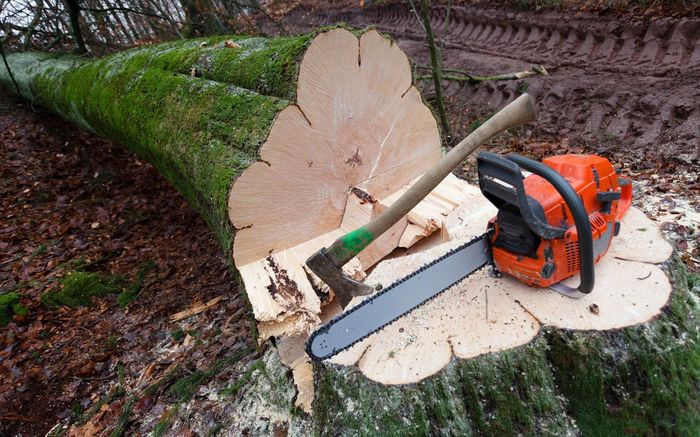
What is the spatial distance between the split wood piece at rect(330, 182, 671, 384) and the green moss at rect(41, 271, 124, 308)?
2825 mm

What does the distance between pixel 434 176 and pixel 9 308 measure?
11.9ft

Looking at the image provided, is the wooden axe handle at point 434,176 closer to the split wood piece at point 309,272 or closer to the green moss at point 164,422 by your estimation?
the split wood piece at point 309,272

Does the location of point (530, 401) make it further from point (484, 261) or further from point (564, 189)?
point (564, 189)

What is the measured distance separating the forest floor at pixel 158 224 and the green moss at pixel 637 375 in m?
1.27

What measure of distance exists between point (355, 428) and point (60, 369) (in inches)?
97.0

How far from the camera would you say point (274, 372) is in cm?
215

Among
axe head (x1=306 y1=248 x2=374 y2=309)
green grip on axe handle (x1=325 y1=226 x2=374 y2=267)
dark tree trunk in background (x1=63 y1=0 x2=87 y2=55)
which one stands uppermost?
dark tree trunk in background (x1=63 y1=0 x2=87 y2=55)

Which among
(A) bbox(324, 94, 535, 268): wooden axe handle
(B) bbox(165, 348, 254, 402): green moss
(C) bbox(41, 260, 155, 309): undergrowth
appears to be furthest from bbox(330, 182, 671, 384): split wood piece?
(C) bbox(41, 260, 155, 309): undergrowth

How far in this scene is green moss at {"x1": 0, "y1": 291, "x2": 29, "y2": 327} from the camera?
3.18 meters

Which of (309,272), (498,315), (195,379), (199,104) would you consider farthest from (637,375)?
(199,104)

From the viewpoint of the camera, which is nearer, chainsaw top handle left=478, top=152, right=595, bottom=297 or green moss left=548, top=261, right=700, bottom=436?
chainsaw top handle left=478, top=152, right=595, bottom=297

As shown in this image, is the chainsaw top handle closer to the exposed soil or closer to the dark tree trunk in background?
the exposed soil

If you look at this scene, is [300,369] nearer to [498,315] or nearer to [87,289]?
[498,315]

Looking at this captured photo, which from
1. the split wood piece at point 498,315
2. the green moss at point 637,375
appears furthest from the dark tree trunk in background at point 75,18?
the green moss at point 637,375
